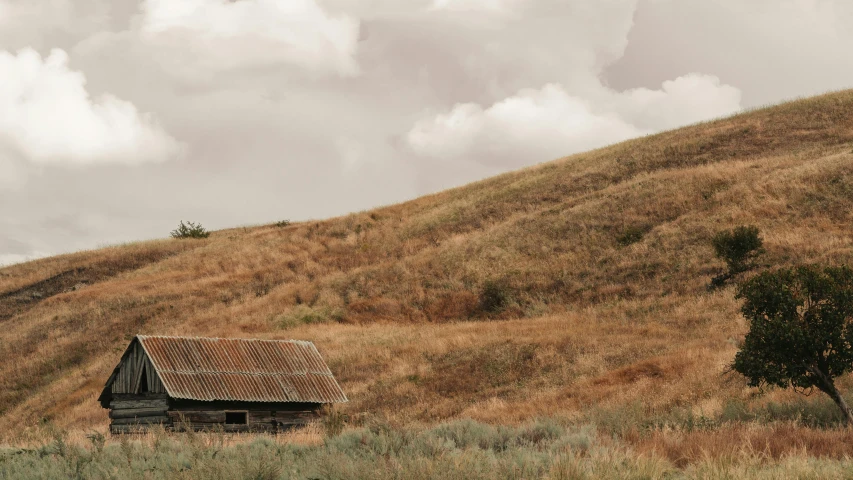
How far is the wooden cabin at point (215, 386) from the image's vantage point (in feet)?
79.9

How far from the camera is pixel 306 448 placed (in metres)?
12.7

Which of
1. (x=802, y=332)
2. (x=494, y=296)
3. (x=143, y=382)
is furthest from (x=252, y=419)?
(x=494, y=296)

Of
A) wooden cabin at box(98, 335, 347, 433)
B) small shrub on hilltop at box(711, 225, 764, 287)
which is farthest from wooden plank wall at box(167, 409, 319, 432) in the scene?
small shrub on hilltop at box(711, 225, 764, 287)

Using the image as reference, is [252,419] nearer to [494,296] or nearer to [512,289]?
[494,296]

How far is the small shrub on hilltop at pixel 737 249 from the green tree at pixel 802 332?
59.1ft

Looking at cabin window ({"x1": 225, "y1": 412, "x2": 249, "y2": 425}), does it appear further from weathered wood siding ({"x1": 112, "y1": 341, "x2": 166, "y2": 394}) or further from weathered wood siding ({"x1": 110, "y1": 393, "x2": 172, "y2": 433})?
weathered wood siding ({"x1": 112, "y1": 341, "x2": 166, "y2": 394})

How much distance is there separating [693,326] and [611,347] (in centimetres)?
382

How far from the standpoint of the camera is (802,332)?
17.0 metres

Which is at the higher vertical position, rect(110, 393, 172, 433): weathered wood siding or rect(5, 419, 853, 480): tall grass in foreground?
rect(5, 419, 853, 480): tall grass in foreground

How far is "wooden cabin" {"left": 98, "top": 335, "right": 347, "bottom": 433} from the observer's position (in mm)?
24359

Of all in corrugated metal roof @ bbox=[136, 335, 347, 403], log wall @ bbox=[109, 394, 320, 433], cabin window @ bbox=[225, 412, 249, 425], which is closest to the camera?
log wall @ bbox=[109, 394, 320, 433]

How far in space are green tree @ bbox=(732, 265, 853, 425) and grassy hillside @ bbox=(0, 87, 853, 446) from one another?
0.88m

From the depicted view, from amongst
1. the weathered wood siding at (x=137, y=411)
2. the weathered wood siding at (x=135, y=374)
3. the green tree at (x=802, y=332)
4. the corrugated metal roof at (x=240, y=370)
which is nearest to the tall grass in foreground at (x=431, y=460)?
the green tree at (x=802, y=332)

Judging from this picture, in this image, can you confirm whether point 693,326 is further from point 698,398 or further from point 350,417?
point 350,417
